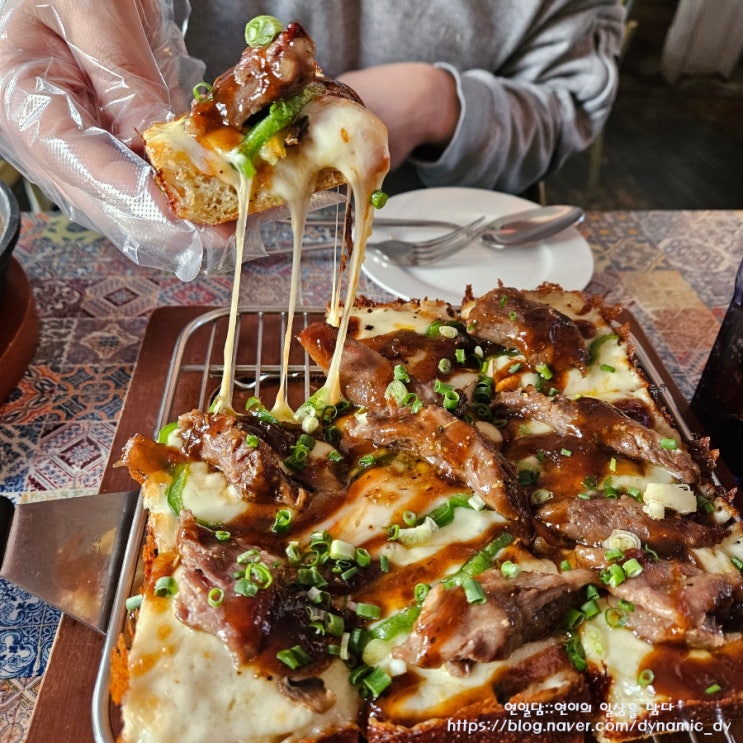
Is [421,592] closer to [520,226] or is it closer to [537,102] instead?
[520,226]

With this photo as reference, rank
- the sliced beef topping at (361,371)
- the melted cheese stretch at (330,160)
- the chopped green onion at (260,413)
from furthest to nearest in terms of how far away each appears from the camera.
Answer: the sliced beef topping at (361,371), the chopped green onion at (260,413), the melted cheese stretch at (330,160)

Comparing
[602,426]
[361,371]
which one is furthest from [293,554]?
[602,426]

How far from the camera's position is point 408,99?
4012 mm

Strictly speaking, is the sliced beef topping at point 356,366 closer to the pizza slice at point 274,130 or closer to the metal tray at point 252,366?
the metal tray at point 252,366

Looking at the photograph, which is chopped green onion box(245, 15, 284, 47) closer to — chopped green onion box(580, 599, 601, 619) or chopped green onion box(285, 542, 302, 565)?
chopped green onion box(285, 542, 302, 565)

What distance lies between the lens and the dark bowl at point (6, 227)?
2.80 meters

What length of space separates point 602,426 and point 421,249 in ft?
5.29

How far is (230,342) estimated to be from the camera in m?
2.34

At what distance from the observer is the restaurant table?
7.17ft

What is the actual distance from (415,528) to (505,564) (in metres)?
0.29

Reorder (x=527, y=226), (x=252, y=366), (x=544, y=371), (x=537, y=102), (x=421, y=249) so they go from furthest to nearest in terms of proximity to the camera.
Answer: (x=537, y=102) → (x=527, y=226) → (x=421, y=249) → (x=252, y=366) → (x=544, y=371)

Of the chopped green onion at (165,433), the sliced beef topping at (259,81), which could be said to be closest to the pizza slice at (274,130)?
the sliced beef topping at (259,81)

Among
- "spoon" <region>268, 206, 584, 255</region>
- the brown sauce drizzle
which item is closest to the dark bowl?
"spoon" <region>268, 206, 584, 255</region>

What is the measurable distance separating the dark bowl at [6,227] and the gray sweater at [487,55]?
1.62 meters
